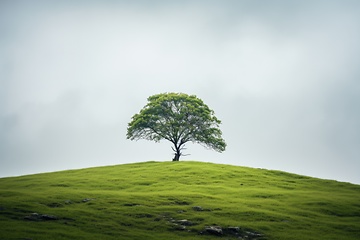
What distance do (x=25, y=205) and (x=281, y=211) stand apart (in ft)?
84.7

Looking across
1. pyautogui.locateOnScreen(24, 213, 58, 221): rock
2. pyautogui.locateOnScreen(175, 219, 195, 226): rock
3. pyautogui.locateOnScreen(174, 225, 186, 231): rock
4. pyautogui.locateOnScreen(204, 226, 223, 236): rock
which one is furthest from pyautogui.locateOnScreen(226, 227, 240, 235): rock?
pyautogui.locateOnScreen(24, 213, 58, 221): rock

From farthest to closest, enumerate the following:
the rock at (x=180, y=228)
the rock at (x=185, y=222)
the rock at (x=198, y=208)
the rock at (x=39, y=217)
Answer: the rock at (x=198, y=208) → the rock at (x=185, y=222) → the rock at (x=180, y=228) → the rock at (x=39, y=217)

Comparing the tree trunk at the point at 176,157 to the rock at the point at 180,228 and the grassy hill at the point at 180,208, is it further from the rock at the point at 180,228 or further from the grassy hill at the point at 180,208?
the rock at the point at 180,228

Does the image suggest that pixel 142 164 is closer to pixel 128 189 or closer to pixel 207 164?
pixel 207 164

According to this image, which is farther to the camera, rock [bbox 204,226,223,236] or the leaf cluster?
the leaf cluster

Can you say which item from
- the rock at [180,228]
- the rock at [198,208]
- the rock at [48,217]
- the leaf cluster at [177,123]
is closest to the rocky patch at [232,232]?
the rock at [180,228]

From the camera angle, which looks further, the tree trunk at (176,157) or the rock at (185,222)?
the tree trunk at (176,157)

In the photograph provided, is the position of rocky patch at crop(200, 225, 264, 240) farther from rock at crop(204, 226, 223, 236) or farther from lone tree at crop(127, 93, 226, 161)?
lone tree at crop(127, 93, 226, 161)

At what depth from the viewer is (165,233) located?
101 ft

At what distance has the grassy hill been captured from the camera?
101 ft

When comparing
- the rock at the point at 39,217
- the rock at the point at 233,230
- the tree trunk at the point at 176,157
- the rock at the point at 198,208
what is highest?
the tree trunk at the point at 176,157

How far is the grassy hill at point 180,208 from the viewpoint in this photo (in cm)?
3083

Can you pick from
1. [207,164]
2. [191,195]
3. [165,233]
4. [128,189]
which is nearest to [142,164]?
[207,164]

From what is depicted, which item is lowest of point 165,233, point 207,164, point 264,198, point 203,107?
point 165,233
